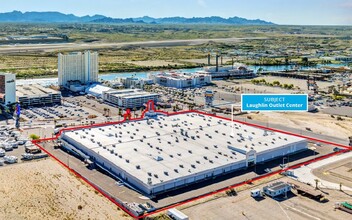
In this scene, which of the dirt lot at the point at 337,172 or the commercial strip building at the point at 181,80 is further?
the commercial strip building at the point at 181,80

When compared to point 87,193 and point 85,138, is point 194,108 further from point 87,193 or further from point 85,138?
point 87,193

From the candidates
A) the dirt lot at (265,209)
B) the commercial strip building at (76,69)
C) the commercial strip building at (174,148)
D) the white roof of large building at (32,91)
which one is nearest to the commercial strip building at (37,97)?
the white roof of large building at (32,91)

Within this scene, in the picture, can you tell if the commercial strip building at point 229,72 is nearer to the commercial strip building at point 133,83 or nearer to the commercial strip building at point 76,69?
the commercial strip building at point 133,83

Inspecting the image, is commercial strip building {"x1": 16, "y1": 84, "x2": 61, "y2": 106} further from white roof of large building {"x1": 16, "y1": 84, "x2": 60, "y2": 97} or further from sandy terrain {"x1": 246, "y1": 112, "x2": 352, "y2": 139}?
sandy terrain {"x1": 246, "y1": 112, "x2": 352, "y2": 139}

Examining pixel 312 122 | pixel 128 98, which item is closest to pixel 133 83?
pixel 128 98

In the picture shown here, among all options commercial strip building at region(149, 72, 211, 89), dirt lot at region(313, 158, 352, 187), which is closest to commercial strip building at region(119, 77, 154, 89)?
commercial strip building at region(149, 72, 211, 89)

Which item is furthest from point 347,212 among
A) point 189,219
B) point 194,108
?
point 194,108
